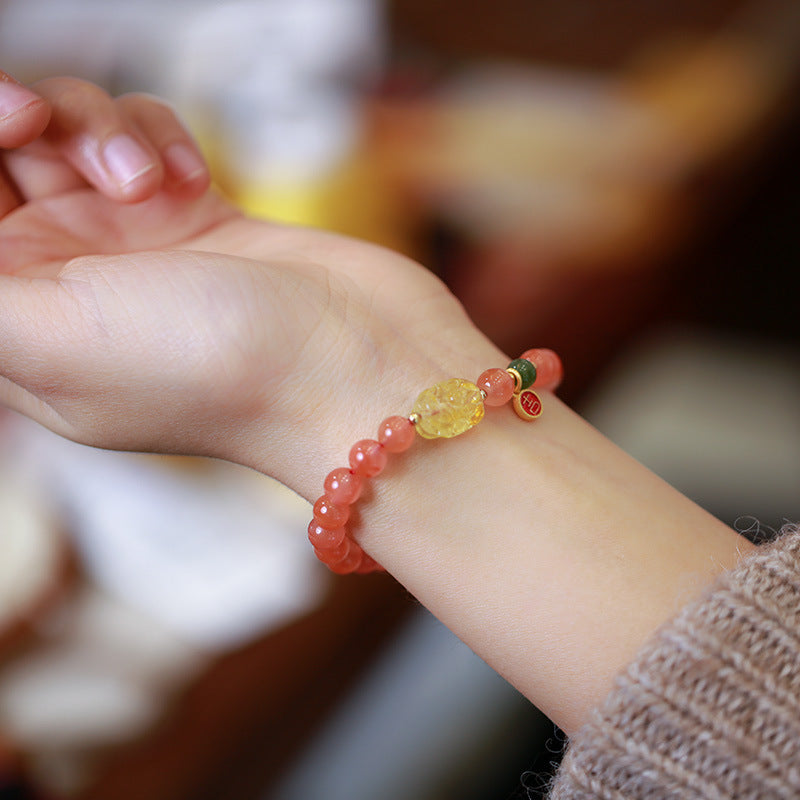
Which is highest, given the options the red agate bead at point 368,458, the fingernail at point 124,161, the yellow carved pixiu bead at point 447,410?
the yellow carved pixiu bead at point 447,410

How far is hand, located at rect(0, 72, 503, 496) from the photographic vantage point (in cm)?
63

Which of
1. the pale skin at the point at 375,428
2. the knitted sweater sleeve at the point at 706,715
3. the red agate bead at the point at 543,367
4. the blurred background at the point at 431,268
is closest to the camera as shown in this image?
the knitted sweater sleeve at the point at 706,715

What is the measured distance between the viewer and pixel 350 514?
2.17 ft

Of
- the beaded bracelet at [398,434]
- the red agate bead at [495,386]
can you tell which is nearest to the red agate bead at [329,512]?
the beaded bracelet at [398,434]

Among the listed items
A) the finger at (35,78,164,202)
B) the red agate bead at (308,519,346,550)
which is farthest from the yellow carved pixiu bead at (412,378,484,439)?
the finger at (35,78,164,202)

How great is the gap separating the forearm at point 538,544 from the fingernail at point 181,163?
1.22ft

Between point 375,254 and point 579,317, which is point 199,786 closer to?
point 375,254

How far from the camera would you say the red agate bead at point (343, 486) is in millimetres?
627

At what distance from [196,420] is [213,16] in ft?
5.00

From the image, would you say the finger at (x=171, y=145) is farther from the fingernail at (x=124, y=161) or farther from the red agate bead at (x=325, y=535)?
the red agate bead at (x=325, y=535)

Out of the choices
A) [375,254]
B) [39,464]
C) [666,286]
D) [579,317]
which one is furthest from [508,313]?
[39,464]

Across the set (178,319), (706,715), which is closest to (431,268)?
(178,319)

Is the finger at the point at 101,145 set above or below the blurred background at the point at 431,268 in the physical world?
above

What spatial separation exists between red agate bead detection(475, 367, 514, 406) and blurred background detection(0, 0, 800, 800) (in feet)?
0.82
